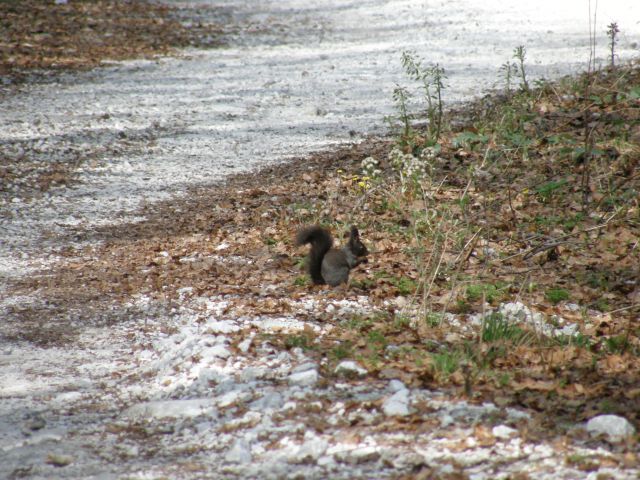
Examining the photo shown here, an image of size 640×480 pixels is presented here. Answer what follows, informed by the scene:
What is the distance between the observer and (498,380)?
14.3 feet

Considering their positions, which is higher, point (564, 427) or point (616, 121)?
point (616, 121)

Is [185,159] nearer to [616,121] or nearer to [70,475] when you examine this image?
[616,121]

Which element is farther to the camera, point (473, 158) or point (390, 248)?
point (473, 158)

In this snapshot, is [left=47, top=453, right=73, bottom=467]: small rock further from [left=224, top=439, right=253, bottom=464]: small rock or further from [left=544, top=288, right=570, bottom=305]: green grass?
[left=544, top=288, right=570, bottom=305]: green grass

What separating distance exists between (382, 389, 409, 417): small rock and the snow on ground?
0.01 meters

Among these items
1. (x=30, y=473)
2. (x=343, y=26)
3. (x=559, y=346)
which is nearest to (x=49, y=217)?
(x=30, y=473)

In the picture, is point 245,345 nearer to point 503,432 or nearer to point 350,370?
point 350,370

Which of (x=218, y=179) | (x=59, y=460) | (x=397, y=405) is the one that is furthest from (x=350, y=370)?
(x=218, y=179)

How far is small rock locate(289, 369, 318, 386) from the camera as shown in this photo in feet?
14.6

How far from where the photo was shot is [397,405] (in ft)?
13.5

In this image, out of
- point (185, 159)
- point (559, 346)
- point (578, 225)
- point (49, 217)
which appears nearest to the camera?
point (559, 346)

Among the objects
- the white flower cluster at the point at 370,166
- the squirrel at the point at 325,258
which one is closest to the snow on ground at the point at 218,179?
the squirrel at the point at 325,258

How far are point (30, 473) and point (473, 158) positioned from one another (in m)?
6.12

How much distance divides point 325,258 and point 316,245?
4.6 inches
